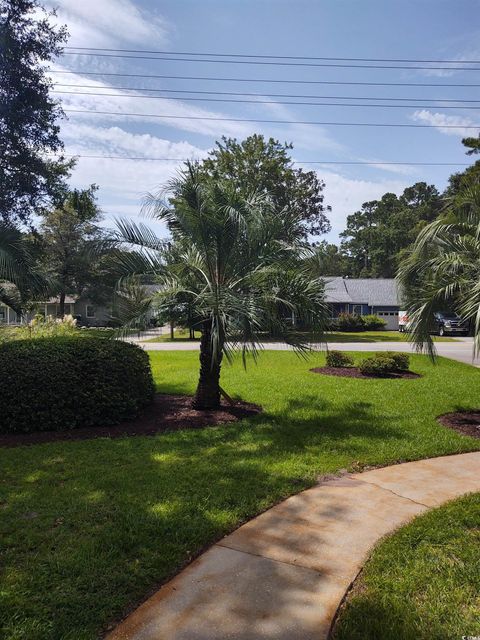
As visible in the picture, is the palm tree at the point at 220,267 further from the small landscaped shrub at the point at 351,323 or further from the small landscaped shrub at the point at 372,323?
the small landscaped shrub at the point at 372,323

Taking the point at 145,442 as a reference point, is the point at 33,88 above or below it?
above

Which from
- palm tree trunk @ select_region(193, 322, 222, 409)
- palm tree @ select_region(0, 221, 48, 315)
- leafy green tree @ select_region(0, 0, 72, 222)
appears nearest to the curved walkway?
palm tree trunk @ select_region(193, 322, 222, 409)

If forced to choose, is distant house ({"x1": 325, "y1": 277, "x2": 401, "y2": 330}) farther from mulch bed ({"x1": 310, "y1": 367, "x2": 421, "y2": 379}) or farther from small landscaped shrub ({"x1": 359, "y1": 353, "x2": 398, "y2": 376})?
small landscaped shrub ({"x1": 359, "y1": 353, "x2": 398, "y2": 376})

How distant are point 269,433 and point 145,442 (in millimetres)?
1657

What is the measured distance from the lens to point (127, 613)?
2580 mm

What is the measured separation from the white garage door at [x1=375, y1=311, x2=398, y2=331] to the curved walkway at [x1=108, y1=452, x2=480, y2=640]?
39.0 meters

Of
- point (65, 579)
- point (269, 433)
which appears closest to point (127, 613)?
point (65, 579)

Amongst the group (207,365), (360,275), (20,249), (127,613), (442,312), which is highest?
(360,275)

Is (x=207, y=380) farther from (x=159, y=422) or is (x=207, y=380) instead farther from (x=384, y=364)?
(x=384, y=364)

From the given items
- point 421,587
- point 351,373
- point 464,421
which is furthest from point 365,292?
point 421,587

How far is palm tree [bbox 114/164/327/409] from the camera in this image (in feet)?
22.5

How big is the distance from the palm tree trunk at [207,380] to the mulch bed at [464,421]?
3577 millimetres

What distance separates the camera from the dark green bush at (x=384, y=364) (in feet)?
37.2

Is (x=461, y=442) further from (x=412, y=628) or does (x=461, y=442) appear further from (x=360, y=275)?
(x=360, y=275)
